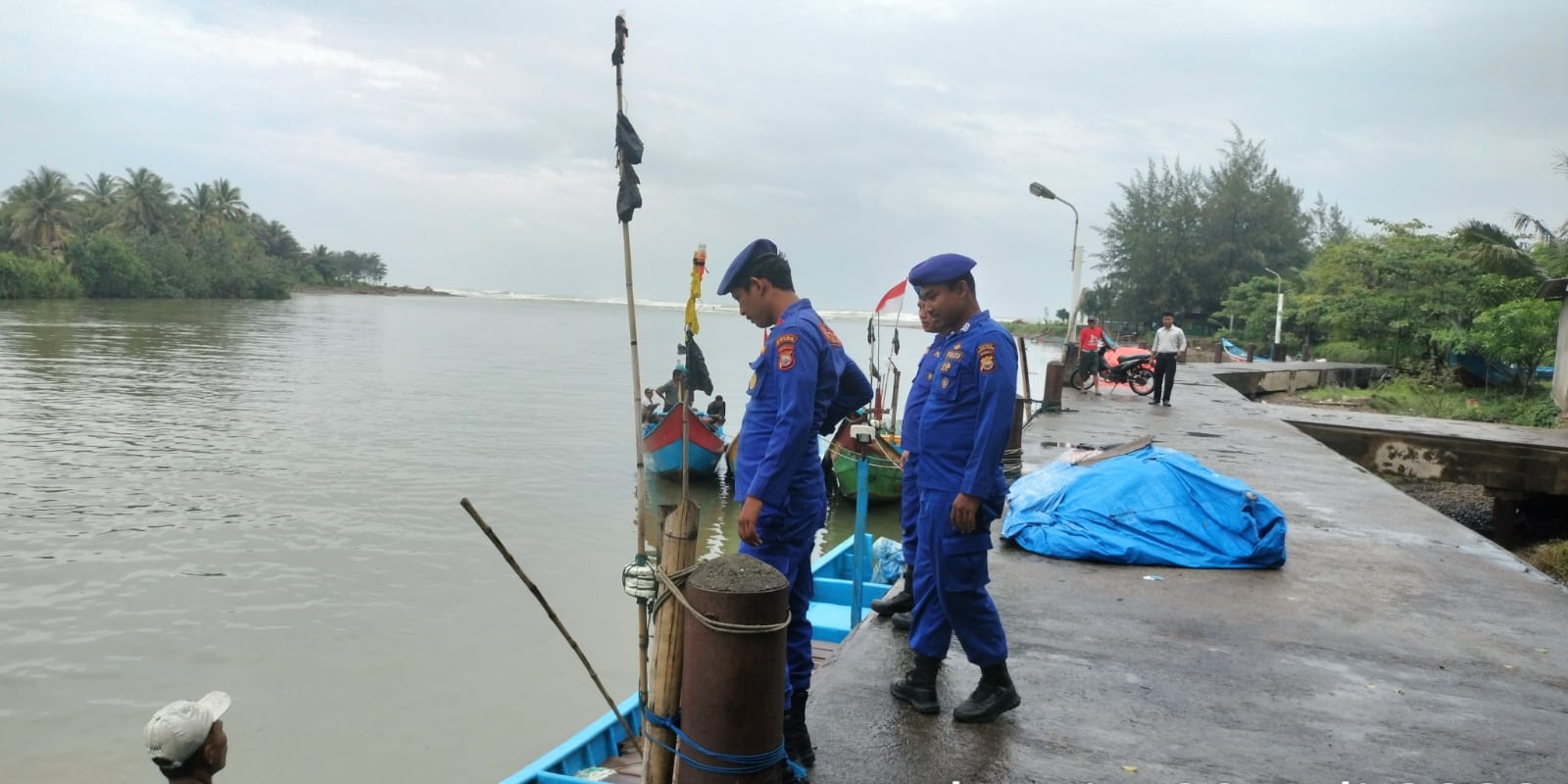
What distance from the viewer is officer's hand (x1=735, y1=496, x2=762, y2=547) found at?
2939mm

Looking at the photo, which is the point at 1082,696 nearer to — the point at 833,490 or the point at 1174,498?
the point at 1174,498

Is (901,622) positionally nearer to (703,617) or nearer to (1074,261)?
(703,617)

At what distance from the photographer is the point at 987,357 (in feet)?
10.6

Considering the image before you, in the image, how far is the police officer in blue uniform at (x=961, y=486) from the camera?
3129mm

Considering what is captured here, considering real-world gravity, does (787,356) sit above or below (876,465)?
above

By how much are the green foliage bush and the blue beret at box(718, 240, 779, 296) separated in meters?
63.9

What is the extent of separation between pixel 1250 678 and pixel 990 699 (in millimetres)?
1333

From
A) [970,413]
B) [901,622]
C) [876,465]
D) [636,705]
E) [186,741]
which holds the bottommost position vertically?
[636,705]

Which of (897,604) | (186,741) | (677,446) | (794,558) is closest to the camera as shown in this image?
(186,741)

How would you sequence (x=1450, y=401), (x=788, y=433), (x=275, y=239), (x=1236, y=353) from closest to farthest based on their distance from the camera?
1. (x=788, y=433)
2. (x=1450, y=401)
3. (x=1236, y=353)
4. (x=275, y=239)

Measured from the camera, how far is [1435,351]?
78.7 ft

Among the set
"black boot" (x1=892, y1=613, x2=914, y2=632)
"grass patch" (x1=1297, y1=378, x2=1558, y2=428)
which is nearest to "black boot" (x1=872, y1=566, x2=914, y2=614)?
"black boot" (x1=892, y1=613, x2=914, y2=632)

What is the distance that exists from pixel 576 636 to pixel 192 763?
21.1 feet

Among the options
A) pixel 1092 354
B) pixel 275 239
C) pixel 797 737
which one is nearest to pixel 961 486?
pixel 797 737
